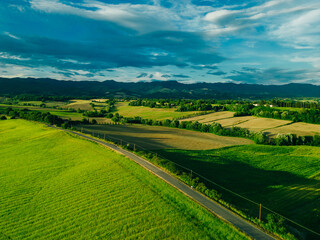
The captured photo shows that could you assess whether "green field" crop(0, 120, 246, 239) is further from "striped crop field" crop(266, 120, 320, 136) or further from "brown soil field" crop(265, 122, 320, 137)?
"striped crop field" crop(266, 120, 320, 136)

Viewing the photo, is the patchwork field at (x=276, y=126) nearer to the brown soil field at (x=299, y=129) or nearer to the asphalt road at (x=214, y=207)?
the brown soil field at (x=299, y=129)

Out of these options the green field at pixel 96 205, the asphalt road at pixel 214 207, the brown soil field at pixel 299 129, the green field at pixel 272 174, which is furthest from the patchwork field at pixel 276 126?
the green field at pixel 96 205

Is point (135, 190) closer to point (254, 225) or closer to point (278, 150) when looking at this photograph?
point (254, 225)

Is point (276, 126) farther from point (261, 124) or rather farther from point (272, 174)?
point (272, 174)

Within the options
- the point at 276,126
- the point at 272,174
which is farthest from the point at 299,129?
the point at 272,174

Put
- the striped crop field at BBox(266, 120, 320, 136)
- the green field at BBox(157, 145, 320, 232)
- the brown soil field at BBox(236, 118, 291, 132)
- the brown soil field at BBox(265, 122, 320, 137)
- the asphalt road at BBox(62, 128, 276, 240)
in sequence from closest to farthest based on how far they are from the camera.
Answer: the asphalt road at BBox(62, 128, 276, 240) → the green field at BBox(157, 145, 320, 232) → the brown soil field at BBox(265, 122, 320, 137) → the striped crop field at BBox(266, 120, 320, 136) → the brown soil field at BBox(236, 118, 291, 132)

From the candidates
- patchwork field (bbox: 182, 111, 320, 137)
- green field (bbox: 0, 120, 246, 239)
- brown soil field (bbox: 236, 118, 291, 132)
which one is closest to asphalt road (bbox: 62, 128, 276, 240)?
green field (bbox: 0, 120, 246, 239)

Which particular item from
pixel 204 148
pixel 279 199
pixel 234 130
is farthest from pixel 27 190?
pixel 234 130
